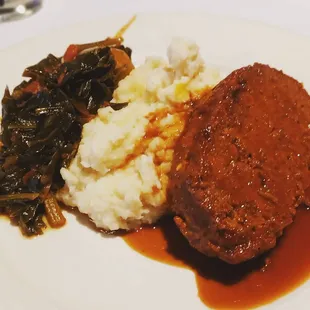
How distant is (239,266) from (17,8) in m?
5.72

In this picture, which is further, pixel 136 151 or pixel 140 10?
pixel 140 10

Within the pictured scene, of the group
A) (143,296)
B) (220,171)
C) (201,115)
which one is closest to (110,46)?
(201,115)

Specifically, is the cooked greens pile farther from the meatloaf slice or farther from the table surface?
the table surface

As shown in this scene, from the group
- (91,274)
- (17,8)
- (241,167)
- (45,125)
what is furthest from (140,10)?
(91,274)

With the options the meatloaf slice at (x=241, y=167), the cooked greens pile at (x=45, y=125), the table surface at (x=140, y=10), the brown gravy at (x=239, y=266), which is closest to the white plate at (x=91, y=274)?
the brown gravy at (x=239, y=266)

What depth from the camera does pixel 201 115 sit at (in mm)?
4691

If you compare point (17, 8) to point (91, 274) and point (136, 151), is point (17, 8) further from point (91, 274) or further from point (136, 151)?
point (91, 274)

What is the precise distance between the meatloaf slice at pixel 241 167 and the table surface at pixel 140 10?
2.81 metres

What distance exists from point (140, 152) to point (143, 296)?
1.44 metres

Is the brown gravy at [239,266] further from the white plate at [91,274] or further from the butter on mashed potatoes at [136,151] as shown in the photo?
the butter on mashed potatoes at [136,151]

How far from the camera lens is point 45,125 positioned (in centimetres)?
550

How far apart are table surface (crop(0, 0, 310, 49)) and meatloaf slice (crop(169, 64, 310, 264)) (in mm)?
2806

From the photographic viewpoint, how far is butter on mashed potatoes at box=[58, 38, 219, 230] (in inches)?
192

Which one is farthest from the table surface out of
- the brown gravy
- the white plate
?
the brown gravy
